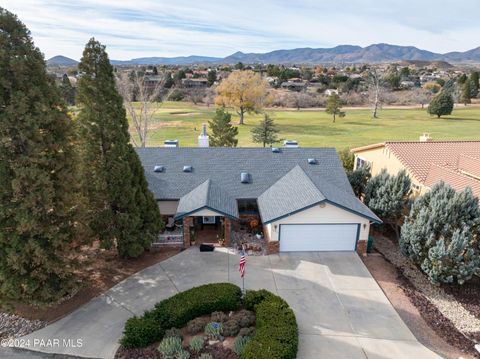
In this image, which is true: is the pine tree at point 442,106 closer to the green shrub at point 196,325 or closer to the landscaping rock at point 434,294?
the landscaping rock at point 434,294

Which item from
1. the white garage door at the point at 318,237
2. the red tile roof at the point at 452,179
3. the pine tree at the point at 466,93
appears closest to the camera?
the white garage door at the point at 318,237

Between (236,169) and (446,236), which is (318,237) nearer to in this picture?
(446,236)

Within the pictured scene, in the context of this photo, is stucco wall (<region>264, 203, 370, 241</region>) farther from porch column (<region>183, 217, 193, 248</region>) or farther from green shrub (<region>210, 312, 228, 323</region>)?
green shrub (<region>210, 312, 228, 323</region>)

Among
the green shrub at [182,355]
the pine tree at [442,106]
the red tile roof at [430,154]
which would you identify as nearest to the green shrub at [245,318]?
the green shrub at [182,355]

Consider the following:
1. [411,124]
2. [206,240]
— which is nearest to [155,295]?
[206,240]

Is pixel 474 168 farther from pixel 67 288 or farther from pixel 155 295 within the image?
pixel 67 288

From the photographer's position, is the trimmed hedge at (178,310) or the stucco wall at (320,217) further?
the stucco wall at (320,217)

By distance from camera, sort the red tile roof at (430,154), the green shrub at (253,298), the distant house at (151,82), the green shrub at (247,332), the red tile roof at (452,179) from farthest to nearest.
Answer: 1. the distant house at (151,82)
2. the red tile roof at (430,154)
3. the red tile roof at (452,179)
4. the green shrub at (253,298)
5. the green shrub at (247,332)
